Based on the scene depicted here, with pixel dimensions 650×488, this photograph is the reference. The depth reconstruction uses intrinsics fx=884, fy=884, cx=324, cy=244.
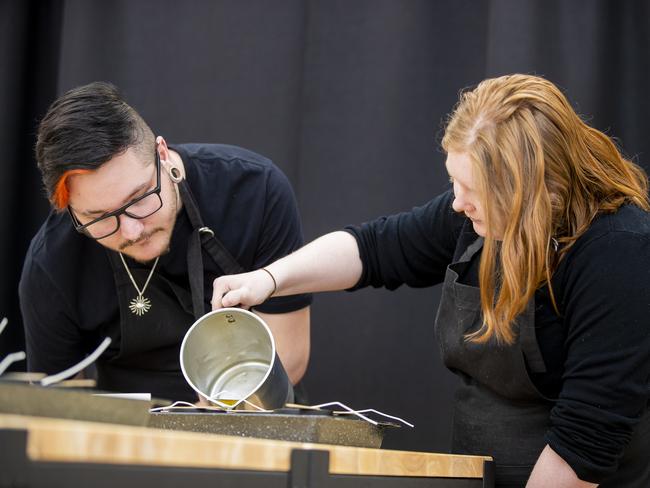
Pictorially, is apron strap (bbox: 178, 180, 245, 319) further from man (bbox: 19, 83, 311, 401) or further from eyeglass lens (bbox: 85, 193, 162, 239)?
eyeglass lens (bbox: 85, 193, 162, 239)

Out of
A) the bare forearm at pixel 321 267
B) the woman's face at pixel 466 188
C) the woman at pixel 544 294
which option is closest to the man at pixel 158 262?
the bare forearm at pixel 321 267

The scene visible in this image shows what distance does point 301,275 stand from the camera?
5.21ft

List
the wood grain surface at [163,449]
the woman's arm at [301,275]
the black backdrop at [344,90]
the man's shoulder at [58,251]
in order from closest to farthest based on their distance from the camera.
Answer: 1. the wood grain surface at [163,449]
2. the woman's arm at [301,275]
3. the man's shoulder at [58,251]
4. the black backdrop at [344,90]

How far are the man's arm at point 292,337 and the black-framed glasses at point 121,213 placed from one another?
0.32 m

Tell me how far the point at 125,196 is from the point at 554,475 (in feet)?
2.97

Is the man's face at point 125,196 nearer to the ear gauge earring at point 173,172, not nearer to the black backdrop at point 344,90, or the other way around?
the ear gauge earring at point 173,172

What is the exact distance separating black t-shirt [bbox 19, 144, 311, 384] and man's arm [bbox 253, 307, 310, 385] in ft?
0.06

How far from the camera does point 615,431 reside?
123 cm

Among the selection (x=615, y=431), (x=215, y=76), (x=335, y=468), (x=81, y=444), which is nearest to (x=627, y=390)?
(x=615, y=431)

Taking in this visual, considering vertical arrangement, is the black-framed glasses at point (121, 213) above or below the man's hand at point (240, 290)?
above

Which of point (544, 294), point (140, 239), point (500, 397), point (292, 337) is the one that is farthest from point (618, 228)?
point (140, 239)

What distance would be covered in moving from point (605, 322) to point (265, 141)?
1.34m

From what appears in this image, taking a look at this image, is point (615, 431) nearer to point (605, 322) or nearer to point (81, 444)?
point (605, 322)

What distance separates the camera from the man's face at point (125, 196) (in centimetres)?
163
